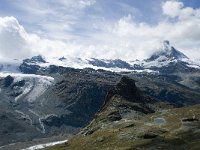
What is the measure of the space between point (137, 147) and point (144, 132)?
79.7 ft

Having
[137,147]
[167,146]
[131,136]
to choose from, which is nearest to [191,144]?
[167,146]

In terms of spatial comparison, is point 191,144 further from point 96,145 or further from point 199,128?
point 96,145

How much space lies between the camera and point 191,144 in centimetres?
16725

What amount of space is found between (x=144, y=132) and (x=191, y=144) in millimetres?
31526

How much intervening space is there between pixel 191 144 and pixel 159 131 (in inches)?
1094

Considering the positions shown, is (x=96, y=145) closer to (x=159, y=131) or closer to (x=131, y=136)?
(x=131, y=136)

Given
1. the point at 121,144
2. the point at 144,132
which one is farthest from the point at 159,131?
the point at 121,144

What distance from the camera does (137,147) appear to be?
172 metres

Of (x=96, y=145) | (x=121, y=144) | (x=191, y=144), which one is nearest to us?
(x=191, y=144)

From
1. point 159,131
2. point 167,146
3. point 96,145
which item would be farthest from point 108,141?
point 167,146

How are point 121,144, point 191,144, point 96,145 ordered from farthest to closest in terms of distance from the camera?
point 96,145 < point 121,144 < point 191,144

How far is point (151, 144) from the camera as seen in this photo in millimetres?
173750

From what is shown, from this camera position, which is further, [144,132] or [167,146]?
[144,132]

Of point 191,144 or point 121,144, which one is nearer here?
point 191,144
